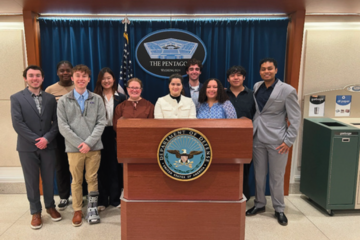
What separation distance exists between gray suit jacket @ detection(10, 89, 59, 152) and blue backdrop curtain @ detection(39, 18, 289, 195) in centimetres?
87

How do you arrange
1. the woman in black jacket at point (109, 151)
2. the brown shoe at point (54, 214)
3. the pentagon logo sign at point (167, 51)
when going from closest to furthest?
the brown shoe at point (54, 214)
the woman in black jacket at point (109, 151)
the pentagon logo sign at point (167, 51)

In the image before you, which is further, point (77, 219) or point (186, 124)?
point (77, 219)

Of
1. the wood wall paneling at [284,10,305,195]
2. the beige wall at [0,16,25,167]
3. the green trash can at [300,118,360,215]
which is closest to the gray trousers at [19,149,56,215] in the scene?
the beige wall at [0,16,25,167]

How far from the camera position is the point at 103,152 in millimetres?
3199

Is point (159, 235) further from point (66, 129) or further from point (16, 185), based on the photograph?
point (16, 185)

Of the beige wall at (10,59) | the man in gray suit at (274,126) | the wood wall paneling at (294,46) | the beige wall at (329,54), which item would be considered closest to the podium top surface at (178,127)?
the man in gray suit at (274,126)

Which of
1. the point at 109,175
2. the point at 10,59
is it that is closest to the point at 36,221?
the point at 109,175

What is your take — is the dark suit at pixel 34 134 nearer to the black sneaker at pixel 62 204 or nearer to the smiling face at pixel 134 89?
the black sneaker at pixel 62 204

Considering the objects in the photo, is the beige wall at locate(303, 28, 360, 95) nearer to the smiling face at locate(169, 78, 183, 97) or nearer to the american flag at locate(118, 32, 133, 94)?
the smiling face at locate(169, 78, 183, 97)

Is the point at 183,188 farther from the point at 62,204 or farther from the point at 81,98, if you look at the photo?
the point at 62,204

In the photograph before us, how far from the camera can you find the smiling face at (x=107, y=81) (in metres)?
3.03

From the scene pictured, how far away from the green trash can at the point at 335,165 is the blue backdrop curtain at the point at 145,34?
972mm

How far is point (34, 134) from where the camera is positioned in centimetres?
266

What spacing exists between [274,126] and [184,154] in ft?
5.02
